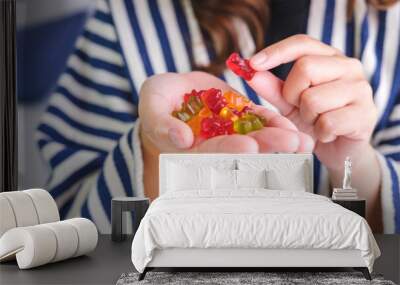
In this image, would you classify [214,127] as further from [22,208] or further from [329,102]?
[22,208]

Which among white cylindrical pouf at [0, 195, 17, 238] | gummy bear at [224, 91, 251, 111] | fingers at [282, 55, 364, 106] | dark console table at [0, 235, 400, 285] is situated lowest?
dark console table at [0, 235, 400, 285]

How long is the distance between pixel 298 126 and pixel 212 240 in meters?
2.53

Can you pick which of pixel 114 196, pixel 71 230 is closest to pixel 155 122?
pixel 114 196

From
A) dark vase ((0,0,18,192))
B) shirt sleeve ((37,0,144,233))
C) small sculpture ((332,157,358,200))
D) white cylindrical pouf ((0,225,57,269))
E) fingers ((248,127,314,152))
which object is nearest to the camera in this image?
white cylindrical pouf ((0,225,57,269))

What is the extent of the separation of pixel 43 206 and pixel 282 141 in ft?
7.88

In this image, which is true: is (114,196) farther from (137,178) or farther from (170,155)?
(170,155)

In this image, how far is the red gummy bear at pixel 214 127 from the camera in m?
6.87

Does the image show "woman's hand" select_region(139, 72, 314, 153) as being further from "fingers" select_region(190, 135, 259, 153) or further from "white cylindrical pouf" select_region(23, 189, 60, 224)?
"white cylindrical pouf" select_region(23, 189, 60, 224)

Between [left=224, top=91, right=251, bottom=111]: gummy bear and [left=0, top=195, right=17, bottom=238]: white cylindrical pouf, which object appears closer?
[left=0, top=195, right=17, bottom=238]: white cylindrical pouf

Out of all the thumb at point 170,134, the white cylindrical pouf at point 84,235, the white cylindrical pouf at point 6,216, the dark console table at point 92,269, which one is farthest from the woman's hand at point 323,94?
the white cylindrical pouf at point 6,216

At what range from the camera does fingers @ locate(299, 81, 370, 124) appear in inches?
269

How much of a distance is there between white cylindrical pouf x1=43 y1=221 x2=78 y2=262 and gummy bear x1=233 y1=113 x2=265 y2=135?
7.00 ft

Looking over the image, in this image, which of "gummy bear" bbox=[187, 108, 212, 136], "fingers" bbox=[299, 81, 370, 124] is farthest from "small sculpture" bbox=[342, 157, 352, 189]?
"gummy bear" bbox=[187, 108, 212, 136]

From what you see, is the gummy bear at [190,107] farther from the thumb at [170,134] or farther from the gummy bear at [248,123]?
the gummy bear at [248,123]
